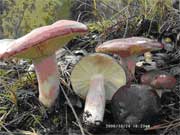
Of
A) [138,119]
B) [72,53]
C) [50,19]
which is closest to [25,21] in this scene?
[50,19]

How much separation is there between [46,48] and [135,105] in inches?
18.0

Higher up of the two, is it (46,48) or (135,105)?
(46,48)

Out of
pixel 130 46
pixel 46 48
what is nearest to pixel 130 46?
pixel 130 46

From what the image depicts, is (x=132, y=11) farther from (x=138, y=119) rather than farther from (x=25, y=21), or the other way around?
(x=25, y=21)

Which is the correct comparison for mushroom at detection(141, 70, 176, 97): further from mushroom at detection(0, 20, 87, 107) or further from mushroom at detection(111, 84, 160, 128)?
mushroom at detection(0, 20, 87, 107)

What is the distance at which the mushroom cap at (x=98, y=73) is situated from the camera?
1.72m

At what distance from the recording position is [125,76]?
1741mm

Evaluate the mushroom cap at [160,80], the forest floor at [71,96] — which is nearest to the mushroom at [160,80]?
the mushroom cap at [160,80]

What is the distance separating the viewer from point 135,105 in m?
1.55

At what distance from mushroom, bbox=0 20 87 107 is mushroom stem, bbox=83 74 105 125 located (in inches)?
7.3

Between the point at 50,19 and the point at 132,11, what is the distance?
2108 mm

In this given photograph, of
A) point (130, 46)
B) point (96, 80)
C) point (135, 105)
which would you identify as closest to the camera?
point (135, 105)

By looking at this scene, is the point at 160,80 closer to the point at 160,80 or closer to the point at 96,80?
the point at 160,80

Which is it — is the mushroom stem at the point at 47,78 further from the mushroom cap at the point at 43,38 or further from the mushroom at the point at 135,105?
the mushroom at the point at 135,105
